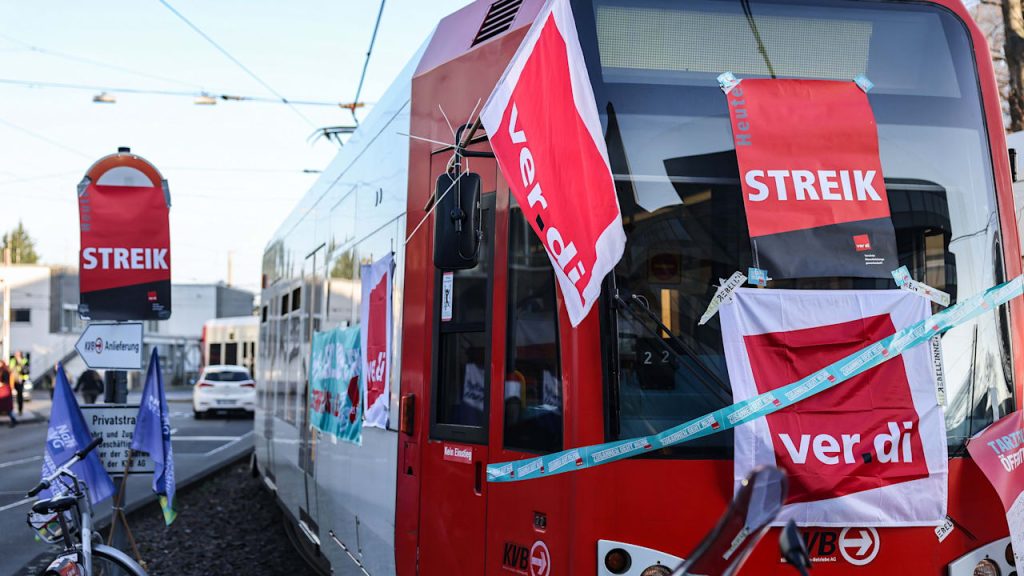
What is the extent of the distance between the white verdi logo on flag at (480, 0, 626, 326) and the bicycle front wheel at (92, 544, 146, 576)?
388 centimetres

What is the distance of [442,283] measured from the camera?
5.05m

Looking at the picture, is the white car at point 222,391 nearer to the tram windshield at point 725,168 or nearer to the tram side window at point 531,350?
the tram side window at point 531,350

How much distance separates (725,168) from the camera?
165 inches

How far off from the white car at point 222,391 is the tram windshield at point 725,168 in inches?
1255

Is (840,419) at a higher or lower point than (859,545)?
higher

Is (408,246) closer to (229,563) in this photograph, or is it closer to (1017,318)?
(1017,318)

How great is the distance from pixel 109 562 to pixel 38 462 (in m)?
14.9

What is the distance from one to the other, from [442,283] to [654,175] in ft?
4.18

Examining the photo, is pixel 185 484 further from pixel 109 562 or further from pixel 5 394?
pixel 5 394

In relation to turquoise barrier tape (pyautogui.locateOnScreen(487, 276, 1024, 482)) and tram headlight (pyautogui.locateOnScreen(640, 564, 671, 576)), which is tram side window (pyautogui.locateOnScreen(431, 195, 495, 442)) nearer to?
turquoise barrier tape (pyautogui.locateOnScreen(487, 276, 1024, 482))

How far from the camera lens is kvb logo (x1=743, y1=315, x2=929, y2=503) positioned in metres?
3.96

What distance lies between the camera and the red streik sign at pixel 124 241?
26.7 ft

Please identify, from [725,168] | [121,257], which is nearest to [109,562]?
[121,257]

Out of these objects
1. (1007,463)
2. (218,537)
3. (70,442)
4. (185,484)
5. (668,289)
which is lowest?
(218,537)
